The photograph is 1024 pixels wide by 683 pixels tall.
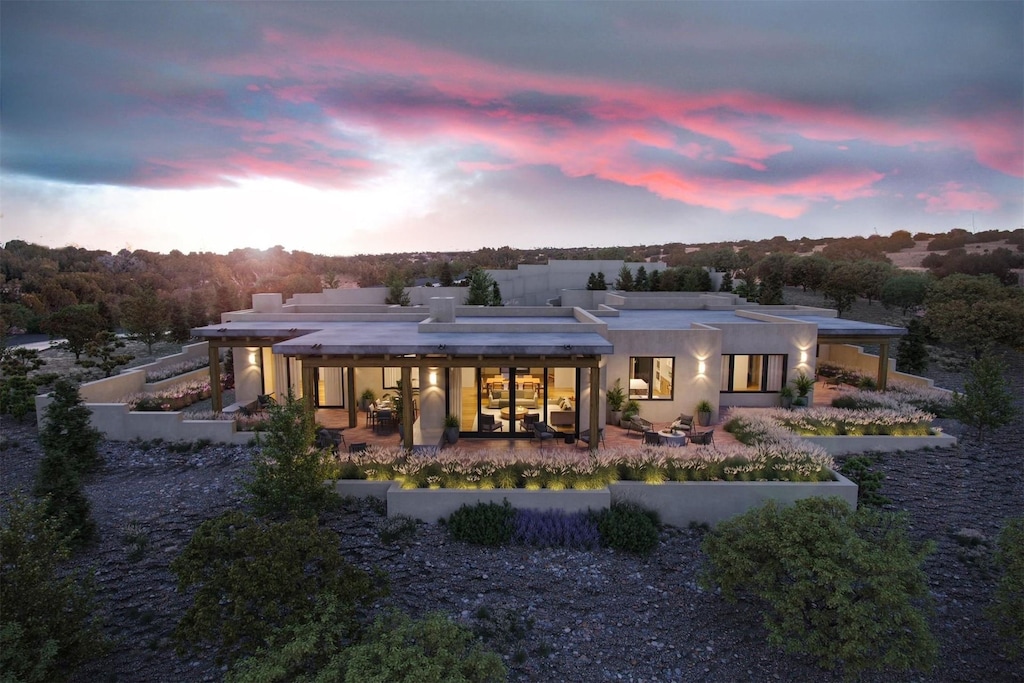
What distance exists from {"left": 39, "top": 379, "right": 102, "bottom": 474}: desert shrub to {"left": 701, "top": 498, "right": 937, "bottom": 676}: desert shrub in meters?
13.8

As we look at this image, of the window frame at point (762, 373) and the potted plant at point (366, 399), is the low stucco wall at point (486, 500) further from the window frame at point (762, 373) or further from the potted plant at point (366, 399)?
the window frame at point (762, 373)

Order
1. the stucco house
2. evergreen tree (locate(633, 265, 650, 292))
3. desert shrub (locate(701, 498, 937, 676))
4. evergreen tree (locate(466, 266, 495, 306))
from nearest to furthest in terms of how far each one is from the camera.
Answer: desert shrub (locate(701, 498, 937, 676)) → the stucco house → evergreen tree (locate(466, 266, 495, 306)) → evergreen tree (locate(633, 265, 650, 292))

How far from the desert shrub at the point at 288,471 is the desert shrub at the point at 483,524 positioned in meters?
2.78

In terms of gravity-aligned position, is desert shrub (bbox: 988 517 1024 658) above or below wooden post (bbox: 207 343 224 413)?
below

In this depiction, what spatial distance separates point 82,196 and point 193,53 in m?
9.89

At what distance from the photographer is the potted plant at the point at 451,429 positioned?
13109 millimetres

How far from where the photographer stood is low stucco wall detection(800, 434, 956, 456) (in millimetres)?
13375

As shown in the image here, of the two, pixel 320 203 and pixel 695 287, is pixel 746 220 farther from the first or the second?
pixel 320 203

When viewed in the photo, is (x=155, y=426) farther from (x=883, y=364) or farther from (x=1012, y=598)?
(x=883, y=364)

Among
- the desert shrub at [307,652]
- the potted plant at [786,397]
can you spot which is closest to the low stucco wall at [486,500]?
the desert shrub at [307,652]

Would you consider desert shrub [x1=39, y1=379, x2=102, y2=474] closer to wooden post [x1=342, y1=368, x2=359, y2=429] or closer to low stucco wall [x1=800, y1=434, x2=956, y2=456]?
wooden post [x1=342, y1=368, x2=359, y2=429]

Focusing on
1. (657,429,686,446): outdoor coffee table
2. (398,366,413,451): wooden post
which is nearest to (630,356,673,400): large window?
(657,429,686,446): outdoor coffee table

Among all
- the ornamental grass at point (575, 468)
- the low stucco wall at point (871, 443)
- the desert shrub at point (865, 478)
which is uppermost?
the ornamental grass at point (575, 468)

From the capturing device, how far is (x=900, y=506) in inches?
443
